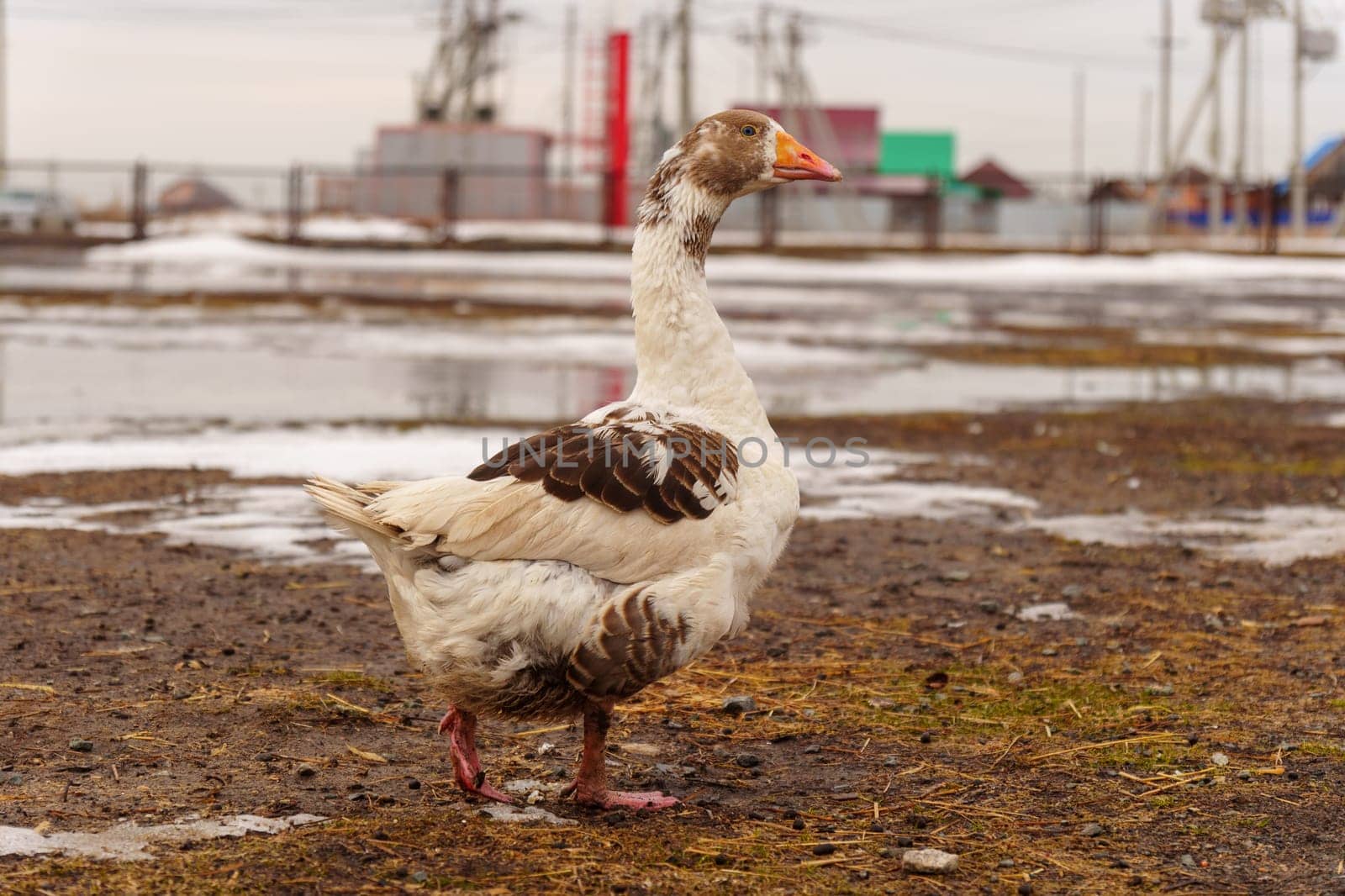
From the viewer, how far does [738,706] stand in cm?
514

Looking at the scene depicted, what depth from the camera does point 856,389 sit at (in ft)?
45.3

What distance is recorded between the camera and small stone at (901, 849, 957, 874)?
369cm

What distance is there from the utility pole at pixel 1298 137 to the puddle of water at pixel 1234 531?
4853cm

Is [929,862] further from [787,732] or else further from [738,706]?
[738,706]

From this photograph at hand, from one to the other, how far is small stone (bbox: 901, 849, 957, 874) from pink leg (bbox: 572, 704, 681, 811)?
77cm

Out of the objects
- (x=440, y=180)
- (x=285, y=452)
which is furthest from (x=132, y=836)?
(x=440, y=180)

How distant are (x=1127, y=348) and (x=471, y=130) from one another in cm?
4457

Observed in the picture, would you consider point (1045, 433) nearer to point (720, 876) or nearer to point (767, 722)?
point (767, 722)

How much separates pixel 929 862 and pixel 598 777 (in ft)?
3.21

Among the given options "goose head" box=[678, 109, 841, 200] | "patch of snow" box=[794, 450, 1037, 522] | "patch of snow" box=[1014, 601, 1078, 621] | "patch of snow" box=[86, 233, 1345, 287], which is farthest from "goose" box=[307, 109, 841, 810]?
"patch of snow" box=[86, 233, 1345, 287]

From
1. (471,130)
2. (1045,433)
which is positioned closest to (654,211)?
(1045,433)

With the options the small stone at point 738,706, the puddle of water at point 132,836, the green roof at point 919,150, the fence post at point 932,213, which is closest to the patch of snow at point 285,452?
the small stone at point 738,706

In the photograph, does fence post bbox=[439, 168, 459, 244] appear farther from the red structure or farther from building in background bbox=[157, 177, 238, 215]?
building in background bbox=[157, 177, 238, 215]

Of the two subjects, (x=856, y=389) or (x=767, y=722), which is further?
(x=856, y=389)
